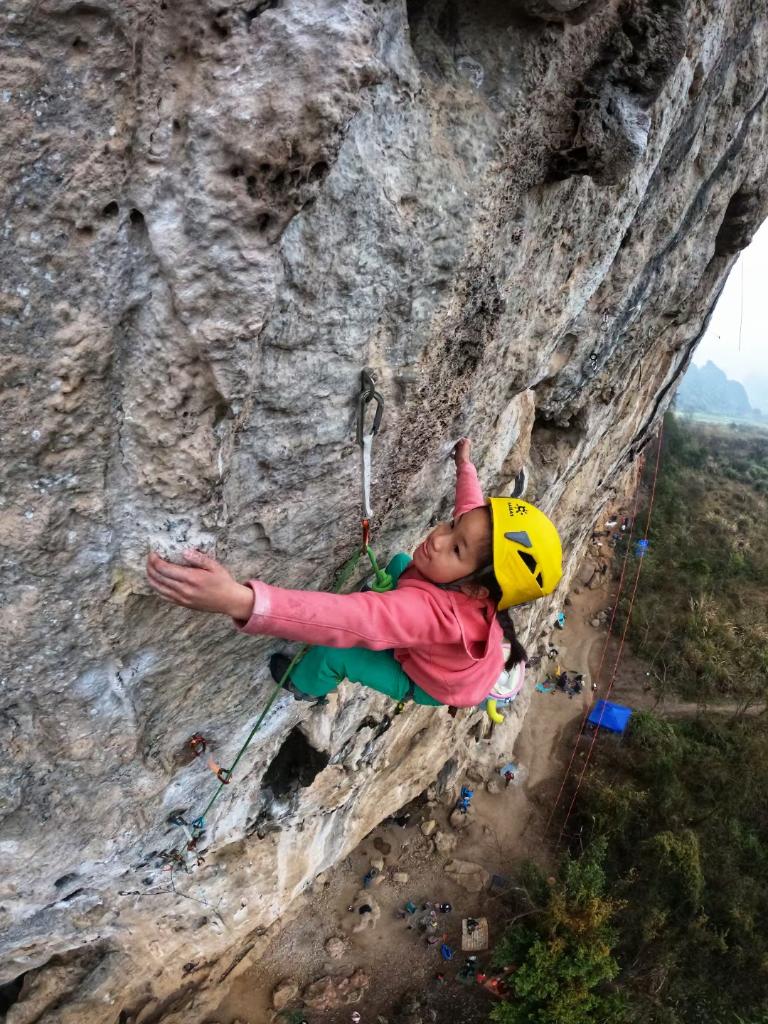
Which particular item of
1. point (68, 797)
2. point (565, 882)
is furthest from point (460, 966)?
point (68, 797)

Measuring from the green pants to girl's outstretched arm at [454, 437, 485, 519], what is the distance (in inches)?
29.7

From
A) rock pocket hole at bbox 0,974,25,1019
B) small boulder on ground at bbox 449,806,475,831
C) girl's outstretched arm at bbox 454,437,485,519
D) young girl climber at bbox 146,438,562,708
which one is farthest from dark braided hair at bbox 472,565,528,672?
small boulder on ground at bbox 449,806,475,831

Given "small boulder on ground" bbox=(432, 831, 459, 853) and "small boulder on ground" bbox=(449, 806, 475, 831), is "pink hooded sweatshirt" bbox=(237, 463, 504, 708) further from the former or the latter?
"small boulder on ground" bbox=(449, 806, 475, 831)

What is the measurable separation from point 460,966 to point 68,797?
8.61m

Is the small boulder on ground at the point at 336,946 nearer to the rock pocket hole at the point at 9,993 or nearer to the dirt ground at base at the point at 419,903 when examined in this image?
the dirt ground at base at the point at 419,903

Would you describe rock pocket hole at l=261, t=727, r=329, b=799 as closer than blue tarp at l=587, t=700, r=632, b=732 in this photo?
Yes

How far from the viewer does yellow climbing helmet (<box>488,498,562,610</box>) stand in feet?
7.33

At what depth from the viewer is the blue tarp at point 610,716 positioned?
11.9 metres

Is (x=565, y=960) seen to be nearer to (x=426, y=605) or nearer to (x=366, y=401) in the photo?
(x=426, y=605)

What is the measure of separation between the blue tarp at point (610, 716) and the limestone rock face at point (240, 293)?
965 centimetres

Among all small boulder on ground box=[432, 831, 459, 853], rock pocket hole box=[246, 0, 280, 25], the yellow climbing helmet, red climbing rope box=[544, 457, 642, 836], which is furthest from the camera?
red climbing rope box=[544, 457, 642, 836]

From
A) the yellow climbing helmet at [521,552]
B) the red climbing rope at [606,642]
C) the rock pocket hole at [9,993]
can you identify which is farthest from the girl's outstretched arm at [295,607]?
the red climbing rope at [606,642]

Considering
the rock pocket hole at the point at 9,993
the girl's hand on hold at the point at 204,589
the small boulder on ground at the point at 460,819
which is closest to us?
the girl's hand on hold at the point at 204,589

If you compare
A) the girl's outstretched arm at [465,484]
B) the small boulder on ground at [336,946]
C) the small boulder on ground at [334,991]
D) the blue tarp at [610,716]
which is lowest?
the small boulder on ground at [334,991]
